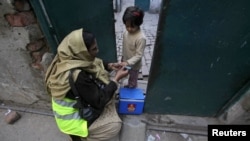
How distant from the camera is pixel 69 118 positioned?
1870 millimetres

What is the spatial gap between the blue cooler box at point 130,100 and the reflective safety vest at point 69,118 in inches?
26.9

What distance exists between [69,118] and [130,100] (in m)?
0.87

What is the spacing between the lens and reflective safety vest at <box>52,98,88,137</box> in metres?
1.81

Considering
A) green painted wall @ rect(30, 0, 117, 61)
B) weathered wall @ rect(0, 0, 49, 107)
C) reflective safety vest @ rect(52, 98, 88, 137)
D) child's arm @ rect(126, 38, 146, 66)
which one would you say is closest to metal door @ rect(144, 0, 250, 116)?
child's arm @ rect(126, 38, 146, 66)

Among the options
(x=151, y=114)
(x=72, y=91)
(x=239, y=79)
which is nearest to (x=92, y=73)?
(x=72, y=91)

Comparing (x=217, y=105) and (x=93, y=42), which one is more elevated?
(x=93, y=42)

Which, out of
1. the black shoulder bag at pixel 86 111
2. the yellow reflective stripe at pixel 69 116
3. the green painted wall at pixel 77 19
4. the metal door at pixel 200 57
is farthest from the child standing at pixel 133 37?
the yellow reflective stripe at pixel 69 116

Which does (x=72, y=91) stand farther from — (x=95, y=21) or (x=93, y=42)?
(x=95, y=21)

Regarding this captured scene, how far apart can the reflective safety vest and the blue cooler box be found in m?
0.68

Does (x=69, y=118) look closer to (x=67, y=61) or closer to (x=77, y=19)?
(x=67, y=61)

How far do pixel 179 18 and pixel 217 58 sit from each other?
0.63 meters

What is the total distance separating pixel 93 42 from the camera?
65.4 inches

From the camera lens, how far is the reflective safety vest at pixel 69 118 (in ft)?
5.93

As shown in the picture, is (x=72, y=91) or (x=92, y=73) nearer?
(x=72, y=91)
